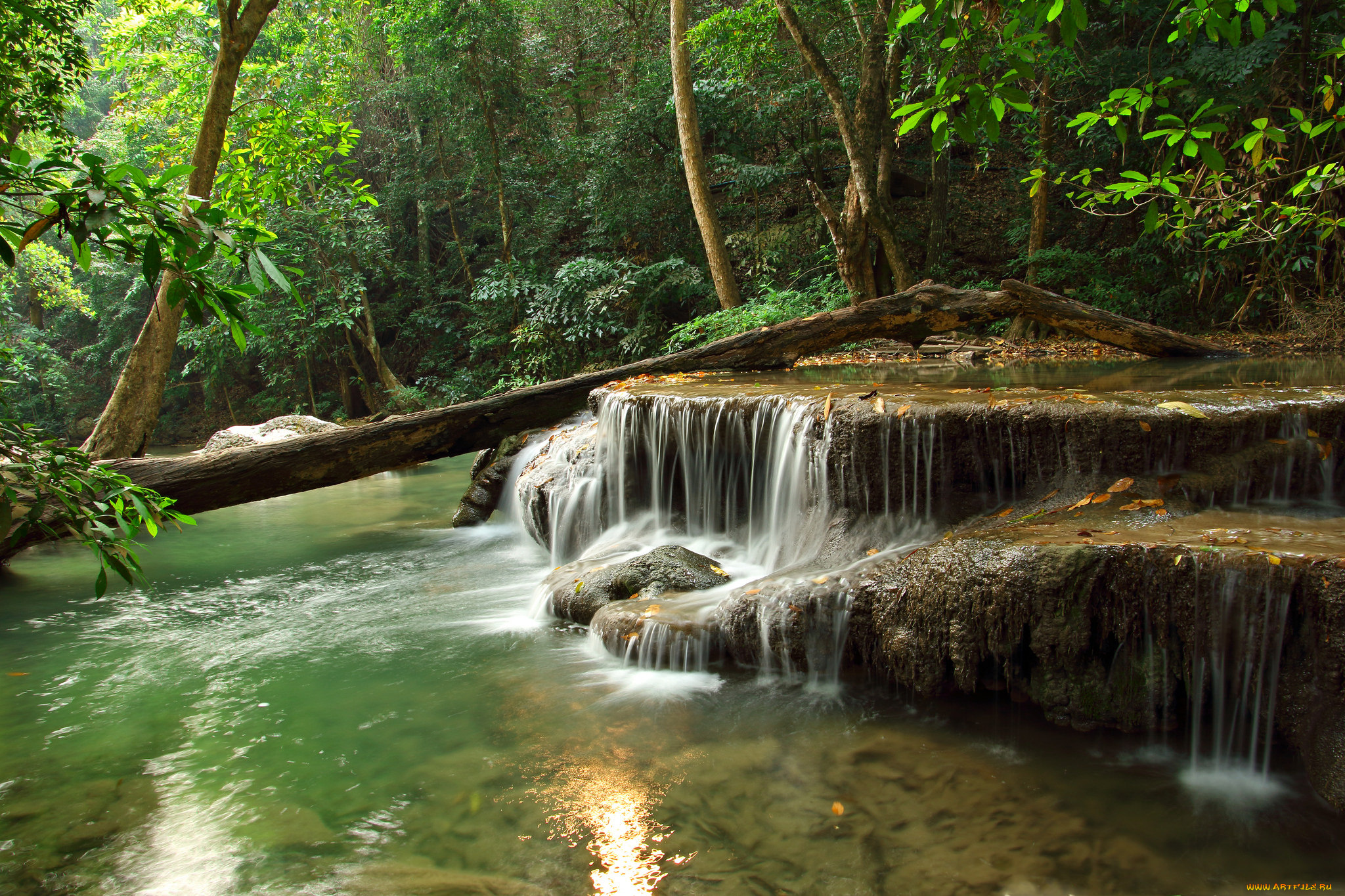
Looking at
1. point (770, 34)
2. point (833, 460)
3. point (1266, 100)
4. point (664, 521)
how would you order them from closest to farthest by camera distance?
point (833, 460), point (664, 521), point (1266, 100), point (770, 34)

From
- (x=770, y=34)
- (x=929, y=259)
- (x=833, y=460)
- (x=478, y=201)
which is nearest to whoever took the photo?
(x=833, y=460)

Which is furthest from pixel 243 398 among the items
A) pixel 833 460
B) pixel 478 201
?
pixel 833 460

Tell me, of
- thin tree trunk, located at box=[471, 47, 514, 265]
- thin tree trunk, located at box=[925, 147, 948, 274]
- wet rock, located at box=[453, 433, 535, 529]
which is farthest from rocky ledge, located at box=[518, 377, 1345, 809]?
thin tree trunk, located at box=[471, 47, 514, 265]

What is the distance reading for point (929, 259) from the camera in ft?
43.3

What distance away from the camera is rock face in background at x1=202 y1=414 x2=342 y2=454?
11719mm

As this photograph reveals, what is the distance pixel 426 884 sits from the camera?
2.91 meters

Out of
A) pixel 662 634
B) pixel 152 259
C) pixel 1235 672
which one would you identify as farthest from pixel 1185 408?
pixel 152 259

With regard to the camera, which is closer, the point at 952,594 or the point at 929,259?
the point at 952,594

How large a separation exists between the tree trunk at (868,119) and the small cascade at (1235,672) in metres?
8.53

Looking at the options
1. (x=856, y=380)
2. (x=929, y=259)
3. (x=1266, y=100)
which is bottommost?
(x=856, y=380)

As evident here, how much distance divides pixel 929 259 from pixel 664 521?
8585 mm

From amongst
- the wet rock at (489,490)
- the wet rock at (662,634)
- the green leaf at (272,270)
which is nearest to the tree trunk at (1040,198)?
the wet rock at (489,490)

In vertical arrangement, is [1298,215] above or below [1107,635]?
above

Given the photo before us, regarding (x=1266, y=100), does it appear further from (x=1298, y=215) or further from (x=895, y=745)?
(x=895, y=745)
